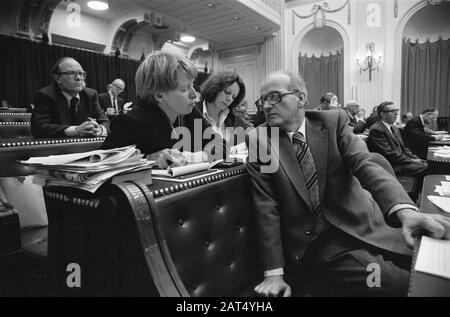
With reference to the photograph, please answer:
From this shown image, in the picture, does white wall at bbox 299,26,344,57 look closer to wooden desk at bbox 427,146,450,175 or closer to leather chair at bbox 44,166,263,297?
wooden desk at bbox 427,146,450,175

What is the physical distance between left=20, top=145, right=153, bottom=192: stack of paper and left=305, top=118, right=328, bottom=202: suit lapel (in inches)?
29.5

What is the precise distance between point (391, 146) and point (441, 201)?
123 inches

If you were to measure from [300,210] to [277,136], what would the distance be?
338 millimetres

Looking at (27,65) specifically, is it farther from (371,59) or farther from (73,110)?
(371,59)

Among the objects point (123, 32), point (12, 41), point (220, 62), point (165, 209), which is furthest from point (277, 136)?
point (220, 62)

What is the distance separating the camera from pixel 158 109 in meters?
1.51

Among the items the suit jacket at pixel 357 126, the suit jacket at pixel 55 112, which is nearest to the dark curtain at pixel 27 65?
the suit jacket at pixel 55 112

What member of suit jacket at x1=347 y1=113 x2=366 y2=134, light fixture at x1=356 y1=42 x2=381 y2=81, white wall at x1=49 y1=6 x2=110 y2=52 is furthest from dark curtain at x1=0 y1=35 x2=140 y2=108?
light fixture at x1=356 y1=42 x2=381 y2=81

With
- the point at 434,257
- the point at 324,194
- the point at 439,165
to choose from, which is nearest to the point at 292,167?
the point at 324,194

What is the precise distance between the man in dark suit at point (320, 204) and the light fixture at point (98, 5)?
7.05m

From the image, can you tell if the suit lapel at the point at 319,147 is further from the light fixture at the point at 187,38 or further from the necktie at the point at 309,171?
the light fixture at the point at 187,38

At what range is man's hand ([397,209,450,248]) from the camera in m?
0.92

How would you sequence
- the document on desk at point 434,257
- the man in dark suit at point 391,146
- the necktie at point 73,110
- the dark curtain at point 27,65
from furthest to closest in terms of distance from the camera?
the dark curtain at point 27,65
the man in dark suit at point 391,146
the necktie at point 73,110
the document on desk at point 434,257

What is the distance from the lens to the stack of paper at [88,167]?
891 mm
